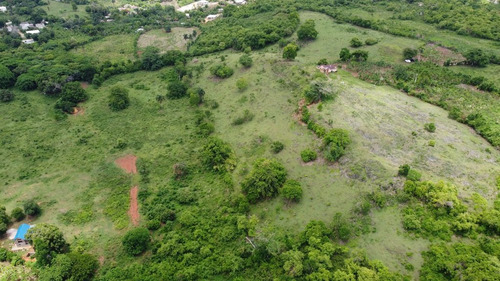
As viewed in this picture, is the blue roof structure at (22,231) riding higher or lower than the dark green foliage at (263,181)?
lower

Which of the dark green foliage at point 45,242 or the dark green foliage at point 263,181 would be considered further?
the dark green foliage at point 263,181

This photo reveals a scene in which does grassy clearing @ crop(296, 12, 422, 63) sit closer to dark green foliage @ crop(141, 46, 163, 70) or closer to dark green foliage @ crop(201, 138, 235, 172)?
dark green foliage @ crop(201, 138, 235, 172)

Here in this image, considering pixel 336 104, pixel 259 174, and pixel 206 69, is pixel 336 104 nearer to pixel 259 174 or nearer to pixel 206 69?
pixel 259 174

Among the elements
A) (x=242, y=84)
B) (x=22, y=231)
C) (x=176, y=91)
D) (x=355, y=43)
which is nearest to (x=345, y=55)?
(x=355, y=43)

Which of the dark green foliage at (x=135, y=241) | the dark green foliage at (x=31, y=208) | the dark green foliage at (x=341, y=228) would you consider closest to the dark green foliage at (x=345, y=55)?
the dark green foliage at (x=341, y=228)

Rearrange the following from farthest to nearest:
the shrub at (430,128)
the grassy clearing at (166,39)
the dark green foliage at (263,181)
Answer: the grassy clearing at (166,39), the shrub at (430,128), the dark green foliage at (263,181)

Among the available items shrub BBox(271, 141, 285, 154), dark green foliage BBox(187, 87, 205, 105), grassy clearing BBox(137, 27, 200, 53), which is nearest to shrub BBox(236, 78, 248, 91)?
dark green foliage BBox(187, 87, 205, 105)

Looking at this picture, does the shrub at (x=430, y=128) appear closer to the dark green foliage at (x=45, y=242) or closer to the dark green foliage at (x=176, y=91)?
the dark green foliage at (x=176, y=91)
